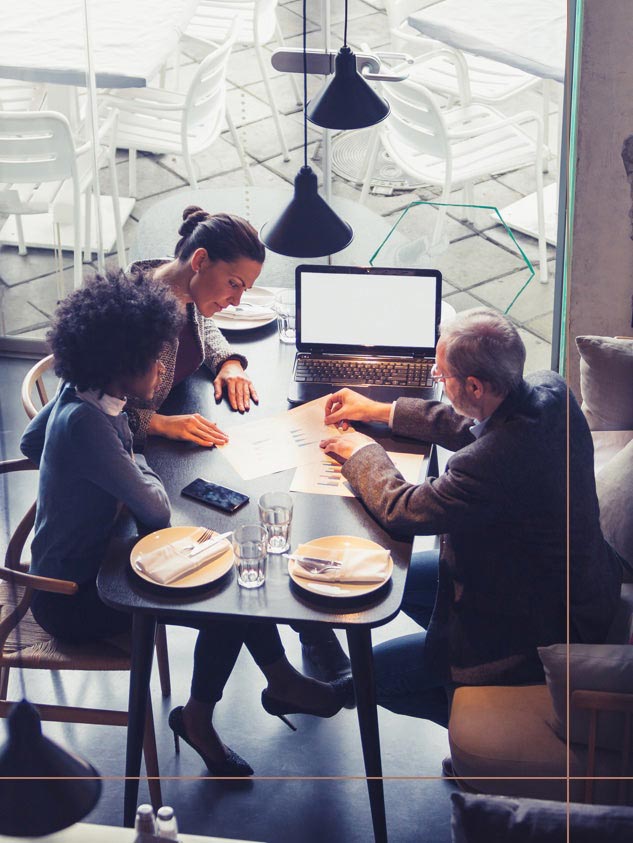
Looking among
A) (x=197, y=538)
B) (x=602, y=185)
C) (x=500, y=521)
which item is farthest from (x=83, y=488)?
(x=602, y=185)

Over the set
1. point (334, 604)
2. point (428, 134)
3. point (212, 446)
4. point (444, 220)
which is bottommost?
point (334, 604)

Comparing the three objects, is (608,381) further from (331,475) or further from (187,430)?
(187,430)

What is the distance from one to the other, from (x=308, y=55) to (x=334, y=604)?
5.24 ft

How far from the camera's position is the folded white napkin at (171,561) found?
210cm

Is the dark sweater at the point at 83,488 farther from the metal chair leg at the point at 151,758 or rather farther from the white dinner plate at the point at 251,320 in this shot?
the white dinner plate at the point at 251,320

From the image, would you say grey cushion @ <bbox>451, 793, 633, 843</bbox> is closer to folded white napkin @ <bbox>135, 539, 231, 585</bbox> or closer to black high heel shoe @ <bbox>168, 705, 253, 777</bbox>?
folded white napkin @ <bbox>135, 539, 231, 585</bbox>

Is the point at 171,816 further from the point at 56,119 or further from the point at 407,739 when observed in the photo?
the point at 56,119

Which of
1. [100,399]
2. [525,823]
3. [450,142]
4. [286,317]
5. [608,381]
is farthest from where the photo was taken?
[450,142]

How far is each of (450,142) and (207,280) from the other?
1.54 meters

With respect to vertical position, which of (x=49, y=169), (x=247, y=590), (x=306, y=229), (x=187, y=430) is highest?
(x=49, y=169)

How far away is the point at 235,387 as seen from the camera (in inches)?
106

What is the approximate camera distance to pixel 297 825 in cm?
237

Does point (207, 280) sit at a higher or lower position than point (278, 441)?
higher

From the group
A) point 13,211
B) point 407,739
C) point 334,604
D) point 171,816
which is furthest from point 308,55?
point 171,816
